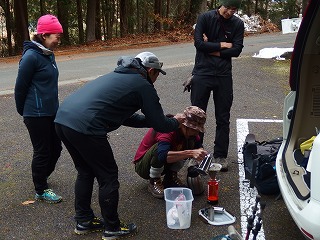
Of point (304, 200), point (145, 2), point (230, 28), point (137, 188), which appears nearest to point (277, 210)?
point (304, 200)

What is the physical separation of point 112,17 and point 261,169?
90.0 feet

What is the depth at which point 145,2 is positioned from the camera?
1212 inches

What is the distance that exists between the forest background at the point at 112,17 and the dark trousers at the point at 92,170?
55.8 ft

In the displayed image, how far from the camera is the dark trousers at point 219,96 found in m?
4.70

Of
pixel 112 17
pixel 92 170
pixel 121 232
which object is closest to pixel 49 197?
pixel 92 170

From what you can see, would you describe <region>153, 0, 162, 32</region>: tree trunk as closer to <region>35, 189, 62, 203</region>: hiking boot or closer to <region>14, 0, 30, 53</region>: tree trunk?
<region>14, 0, 30, 53</region>: tree trunk

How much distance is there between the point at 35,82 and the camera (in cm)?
390

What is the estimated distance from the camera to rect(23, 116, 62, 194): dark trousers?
3943 millimetres

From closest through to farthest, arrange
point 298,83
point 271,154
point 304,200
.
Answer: point 304,200
point 298,83
point 271,154

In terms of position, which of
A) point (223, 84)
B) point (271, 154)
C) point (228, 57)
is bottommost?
point (271, 154)

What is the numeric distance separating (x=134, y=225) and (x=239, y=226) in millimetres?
905

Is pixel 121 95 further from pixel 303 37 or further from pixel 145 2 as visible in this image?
pixel 145 2

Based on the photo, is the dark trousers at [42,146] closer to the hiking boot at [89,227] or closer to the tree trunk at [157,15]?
the hiking boot at [89,227]

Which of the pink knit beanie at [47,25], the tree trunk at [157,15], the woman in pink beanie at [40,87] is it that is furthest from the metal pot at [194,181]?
the tree trunk at [157,15]
